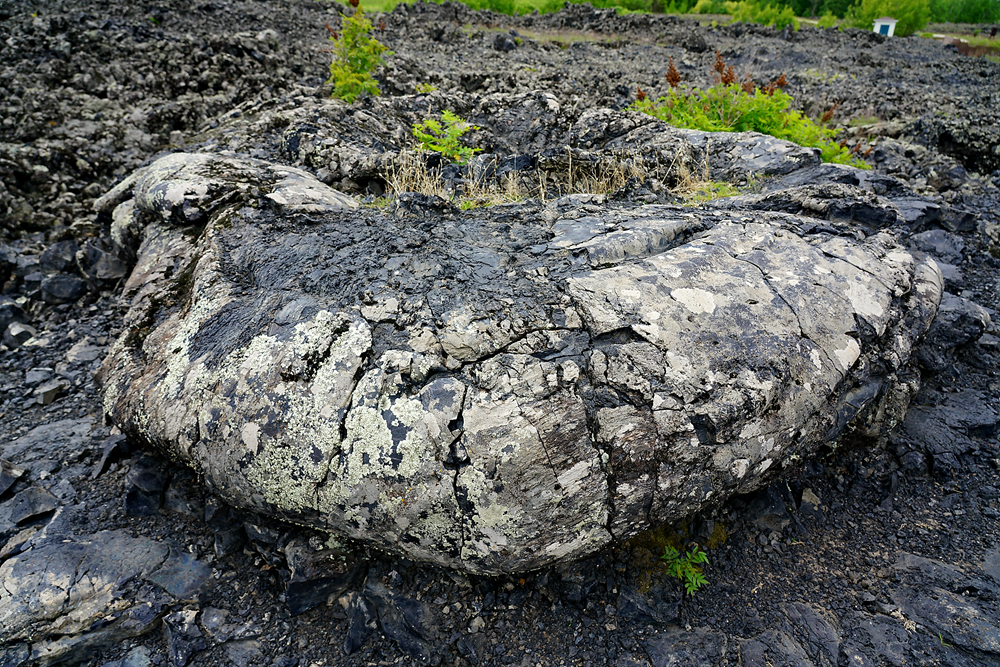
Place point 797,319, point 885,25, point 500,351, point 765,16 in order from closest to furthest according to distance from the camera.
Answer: point 500,351, point 797,319, point 765,16, point 885,25

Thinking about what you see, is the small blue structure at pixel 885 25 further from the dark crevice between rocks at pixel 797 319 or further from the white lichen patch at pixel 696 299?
the white lichen patch at pixel 696 299

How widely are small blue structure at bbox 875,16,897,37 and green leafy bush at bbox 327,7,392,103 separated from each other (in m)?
39.3

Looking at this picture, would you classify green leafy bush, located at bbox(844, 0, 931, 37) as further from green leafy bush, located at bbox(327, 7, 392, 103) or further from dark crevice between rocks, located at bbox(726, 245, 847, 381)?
dark crevice between rocks, located at bbox(726, 245, 847, 381)

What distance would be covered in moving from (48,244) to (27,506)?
407cm

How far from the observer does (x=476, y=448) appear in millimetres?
2379

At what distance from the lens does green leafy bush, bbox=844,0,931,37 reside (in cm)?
3288

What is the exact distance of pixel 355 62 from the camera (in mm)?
7934

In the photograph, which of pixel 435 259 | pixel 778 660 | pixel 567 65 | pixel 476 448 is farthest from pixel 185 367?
pixel 567 65

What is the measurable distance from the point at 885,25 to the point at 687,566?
4458 cm

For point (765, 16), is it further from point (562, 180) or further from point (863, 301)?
point (863, 301)

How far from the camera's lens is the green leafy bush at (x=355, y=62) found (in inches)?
300

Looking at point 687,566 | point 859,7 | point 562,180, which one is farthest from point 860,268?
point 859,7

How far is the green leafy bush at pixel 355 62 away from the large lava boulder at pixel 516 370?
517cm

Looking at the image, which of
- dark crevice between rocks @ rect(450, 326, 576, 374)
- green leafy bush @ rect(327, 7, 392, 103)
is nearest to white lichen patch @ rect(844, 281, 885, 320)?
dark crevice between rocks @ rect(450, 326, 576, 374)
